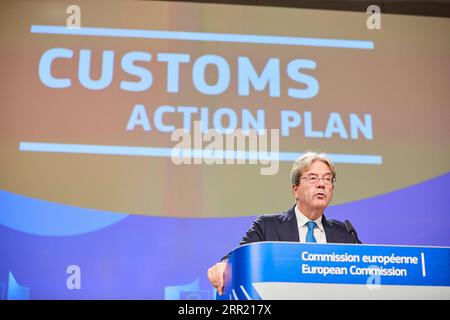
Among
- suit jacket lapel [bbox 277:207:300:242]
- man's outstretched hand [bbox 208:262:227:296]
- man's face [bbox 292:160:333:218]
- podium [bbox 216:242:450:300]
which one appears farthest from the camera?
man's face [bbox 292:160:333:218]

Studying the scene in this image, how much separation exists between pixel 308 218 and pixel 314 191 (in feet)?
0.44

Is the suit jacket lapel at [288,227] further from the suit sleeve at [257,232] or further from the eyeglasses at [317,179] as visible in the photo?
the eyeglasses at [317,179]

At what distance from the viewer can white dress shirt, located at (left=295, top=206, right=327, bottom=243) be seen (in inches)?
126

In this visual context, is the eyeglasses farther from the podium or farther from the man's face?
the podium

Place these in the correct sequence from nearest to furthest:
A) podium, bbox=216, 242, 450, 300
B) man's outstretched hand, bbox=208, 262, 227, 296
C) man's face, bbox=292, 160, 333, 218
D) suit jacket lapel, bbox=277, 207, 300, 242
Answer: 1. podium, bbox=216, 242, 450, 300
2. man's outstretched hand, bbox=208, 262, 227, 296
3. suit jacket lapel, bbox=277, 207, 300, 242
4. man's face, bbox=292, 160, 333, 218

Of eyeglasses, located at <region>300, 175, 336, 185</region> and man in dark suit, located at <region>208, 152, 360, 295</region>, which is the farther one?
eyeglasses, located at <region>300, 175, 336, 185</region>

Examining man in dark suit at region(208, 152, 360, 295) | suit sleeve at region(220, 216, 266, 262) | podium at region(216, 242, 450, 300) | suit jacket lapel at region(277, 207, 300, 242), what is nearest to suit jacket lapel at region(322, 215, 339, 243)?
man in dark suit at region(208, 152, 360, 295)

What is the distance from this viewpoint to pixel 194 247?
3607 mm

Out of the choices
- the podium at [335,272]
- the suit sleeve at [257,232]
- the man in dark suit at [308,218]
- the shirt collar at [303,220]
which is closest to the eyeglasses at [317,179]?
the man in dark suit at [308,218]

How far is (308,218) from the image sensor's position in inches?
130

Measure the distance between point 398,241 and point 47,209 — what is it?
1.89 metres

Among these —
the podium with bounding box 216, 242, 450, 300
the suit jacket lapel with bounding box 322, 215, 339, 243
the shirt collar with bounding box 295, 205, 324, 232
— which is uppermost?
the shirt collar with bounding box 295, 205, 324, 232

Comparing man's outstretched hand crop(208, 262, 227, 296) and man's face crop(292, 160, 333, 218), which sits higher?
man's face crop(292, 160, 333, 218)
